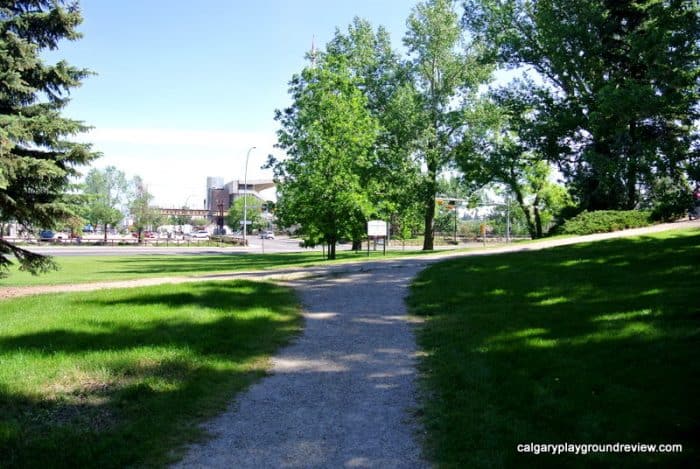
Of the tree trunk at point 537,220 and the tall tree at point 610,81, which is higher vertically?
the tall tree at point 610,81

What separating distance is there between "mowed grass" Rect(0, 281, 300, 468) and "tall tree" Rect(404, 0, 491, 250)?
83.6ft

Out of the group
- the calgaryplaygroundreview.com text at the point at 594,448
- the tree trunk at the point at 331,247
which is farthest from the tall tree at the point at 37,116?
the tree trunk at the point at 331,247

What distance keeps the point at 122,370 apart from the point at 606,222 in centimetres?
2186

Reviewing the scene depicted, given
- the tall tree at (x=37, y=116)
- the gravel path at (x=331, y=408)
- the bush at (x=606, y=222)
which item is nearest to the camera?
the gravel path at (x=331, y=408)

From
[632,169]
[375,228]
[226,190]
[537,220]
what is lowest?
[375,228]

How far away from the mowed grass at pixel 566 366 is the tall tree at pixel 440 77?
24.7 m

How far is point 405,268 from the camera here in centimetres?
1747

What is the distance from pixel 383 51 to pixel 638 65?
1890 centimetres

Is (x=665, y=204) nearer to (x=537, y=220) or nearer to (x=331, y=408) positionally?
(x=537, y=220)

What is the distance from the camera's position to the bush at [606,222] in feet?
76.8

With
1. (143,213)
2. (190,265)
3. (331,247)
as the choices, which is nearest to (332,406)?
(331,247)

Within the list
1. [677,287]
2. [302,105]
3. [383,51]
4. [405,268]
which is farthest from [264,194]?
[677,287]

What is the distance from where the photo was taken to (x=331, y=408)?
5527 mm

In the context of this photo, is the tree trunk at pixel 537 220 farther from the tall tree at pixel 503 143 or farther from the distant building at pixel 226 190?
the distant building at pixel 226 190
